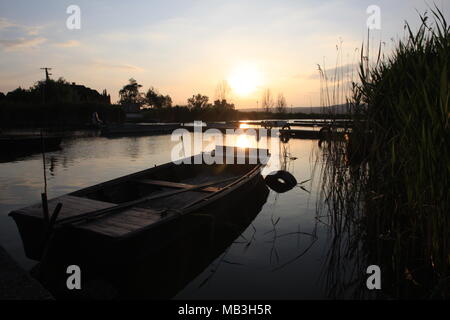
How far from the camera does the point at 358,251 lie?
6578 millimetres

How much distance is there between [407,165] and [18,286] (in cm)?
632

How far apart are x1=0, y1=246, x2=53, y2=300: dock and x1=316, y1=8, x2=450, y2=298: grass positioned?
543 cm

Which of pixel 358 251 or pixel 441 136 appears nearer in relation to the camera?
pixel 441 136

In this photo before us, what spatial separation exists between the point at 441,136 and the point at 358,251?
11.2 ft

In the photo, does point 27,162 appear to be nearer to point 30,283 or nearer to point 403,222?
point 30,283

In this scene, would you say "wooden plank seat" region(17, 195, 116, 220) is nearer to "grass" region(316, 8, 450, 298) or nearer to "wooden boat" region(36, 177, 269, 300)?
"wooden boat" region(36, 177, 269, 300)

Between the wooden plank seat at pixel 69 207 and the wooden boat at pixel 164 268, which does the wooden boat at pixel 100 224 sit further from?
the wooden boat at pixel 164 268

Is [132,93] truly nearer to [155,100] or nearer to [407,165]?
[155,100]

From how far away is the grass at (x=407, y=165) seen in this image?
165 inches

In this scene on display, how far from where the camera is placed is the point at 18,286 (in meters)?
4.34

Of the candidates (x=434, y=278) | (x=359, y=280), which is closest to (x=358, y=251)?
(x=359, y=280)

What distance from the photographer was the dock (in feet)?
13.5

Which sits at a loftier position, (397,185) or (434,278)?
(397,185)
